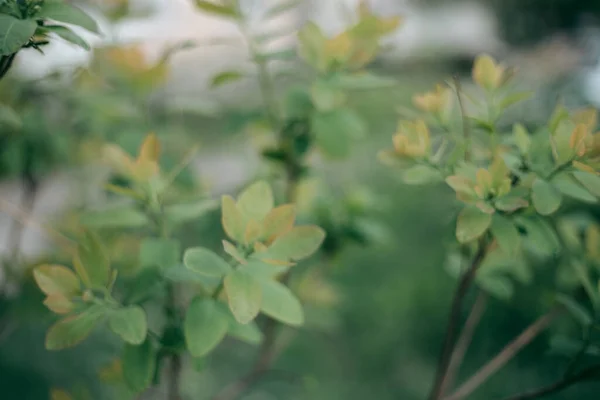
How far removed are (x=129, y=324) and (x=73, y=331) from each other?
78 millimetres

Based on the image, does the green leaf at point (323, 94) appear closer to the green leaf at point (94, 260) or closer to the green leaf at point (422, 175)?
the green leaf at point (422, 175)

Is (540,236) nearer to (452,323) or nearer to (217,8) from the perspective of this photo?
(452,323)

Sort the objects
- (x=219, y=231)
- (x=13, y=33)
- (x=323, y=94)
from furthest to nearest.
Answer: (x=219, y=231), (x=323, y=94), (x=13, y=33)

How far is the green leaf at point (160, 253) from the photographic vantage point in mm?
807

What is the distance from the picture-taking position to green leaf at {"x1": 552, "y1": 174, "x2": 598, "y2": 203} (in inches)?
29.0

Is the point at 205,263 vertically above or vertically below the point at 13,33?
below

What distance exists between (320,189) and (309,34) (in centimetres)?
49

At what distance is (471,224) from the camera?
28.6 inches

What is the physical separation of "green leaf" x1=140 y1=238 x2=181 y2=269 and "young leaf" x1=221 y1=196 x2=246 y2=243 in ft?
0.49

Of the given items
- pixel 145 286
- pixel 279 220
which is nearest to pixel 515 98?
pixel 279 220

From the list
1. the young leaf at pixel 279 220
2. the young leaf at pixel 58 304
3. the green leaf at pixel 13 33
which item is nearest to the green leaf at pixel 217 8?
the green leaf at pixel 13 33

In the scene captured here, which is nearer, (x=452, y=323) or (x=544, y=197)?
(x=544, y=197)

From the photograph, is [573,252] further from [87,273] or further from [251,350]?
[251,350]

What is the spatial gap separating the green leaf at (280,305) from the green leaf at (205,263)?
74 millimetres
